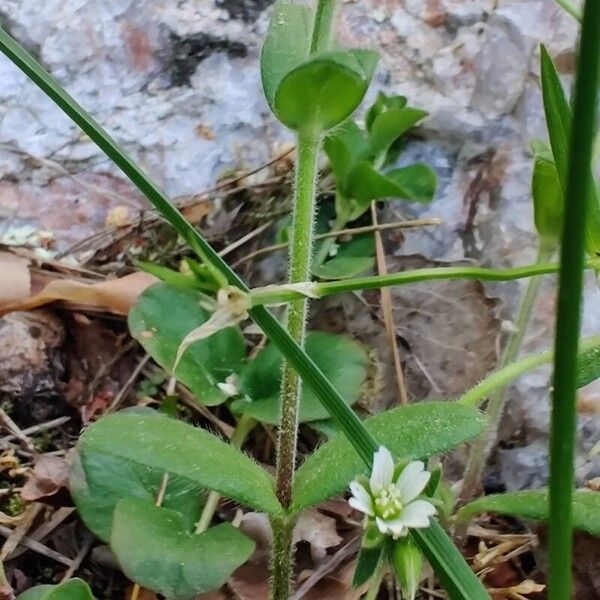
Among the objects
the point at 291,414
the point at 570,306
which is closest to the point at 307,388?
the point at 291,414

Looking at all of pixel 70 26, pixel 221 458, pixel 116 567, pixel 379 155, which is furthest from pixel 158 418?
pixel 70 26

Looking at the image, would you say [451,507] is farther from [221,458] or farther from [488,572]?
[221,458]

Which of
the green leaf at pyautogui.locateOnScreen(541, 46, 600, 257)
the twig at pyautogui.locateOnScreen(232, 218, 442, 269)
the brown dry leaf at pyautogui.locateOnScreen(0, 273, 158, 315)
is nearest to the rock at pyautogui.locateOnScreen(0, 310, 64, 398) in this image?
the brown dry leaf at pyautogui.locateOnScreen(0, 273, 158, 315)

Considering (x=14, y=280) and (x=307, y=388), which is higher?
(x=14, y=280)

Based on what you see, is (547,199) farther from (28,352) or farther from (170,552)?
(28,352)

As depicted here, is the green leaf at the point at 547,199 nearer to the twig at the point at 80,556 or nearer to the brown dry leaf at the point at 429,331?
the brown dry leaf at the point at 429,331

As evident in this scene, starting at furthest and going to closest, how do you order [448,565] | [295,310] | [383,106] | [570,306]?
[383,106] < [295,310] < [448,565] < [570,306]

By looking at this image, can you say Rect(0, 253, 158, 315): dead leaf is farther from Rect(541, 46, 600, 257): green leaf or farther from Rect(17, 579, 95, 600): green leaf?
Rect(541, 46, 600, 257): green leaf
